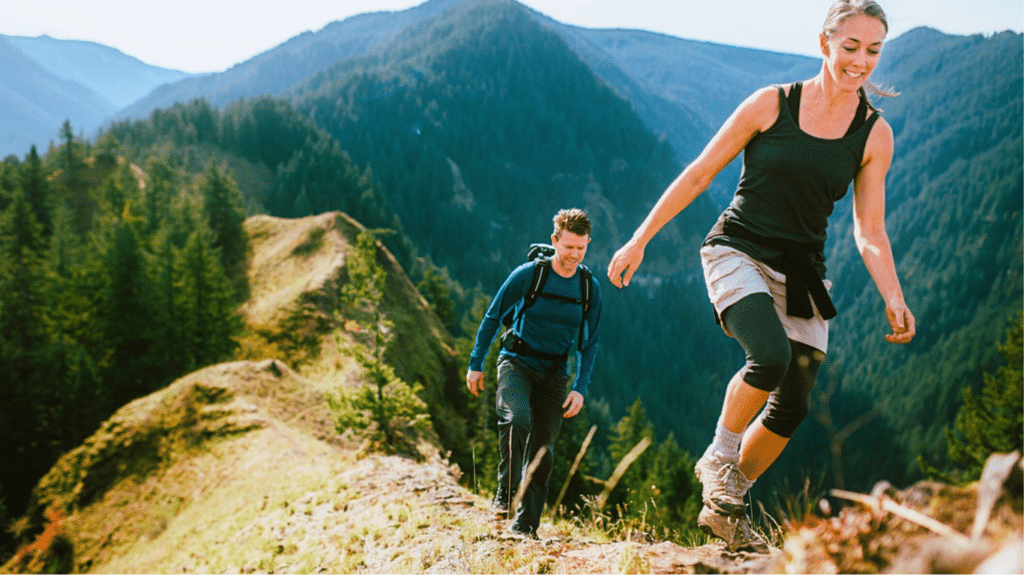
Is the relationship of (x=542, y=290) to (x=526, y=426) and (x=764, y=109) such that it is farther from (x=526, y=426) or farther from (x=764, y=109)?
(x=764, y=109)

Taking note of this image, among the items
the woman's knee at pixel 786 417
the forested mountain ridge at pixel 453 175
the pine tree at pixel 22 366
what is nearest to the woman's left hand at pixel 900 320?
the woman's knee at pixel 786 417

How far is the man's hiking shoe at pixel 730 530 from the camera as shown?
2.72m

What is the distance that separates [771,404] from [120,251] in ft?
109

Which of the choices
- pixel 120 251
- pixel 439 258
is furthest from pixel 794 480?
pixel 120 251

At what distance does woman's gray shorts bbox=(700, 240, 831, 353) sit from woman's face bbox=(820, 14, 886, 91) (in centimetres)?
96

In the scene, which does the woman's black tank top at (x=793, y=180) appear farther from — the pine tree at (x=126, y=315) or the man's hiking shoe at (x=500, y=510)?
the pine tree at (x=126, y=315)

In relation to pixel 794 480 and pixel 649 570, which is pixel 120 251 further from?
pixel 794 480

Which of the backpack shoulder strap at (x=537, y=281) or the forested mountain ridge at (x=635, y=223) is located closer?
the backpack shoulder strap at (x=537, y=281)

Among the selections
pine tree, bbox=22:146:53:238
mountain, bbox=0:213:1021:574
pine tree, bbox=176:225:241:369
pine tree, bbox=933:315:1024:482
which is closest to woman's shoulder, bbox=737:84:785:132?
mountain, bbox=0:213:1021:574

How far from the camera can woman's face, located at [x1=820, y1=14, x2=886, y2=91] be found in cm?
246

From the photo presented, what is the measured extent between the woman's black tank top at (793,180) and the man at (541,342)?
5.89 ft

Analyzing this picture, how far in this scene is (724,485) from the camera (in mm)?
2797

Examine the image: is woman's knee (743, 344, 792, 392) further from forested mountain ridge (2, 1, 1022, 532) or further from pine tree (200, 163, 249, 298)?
forested mountain ridge (2, 1, 1022, 532)

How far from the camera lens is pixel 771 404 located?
2.72 m
